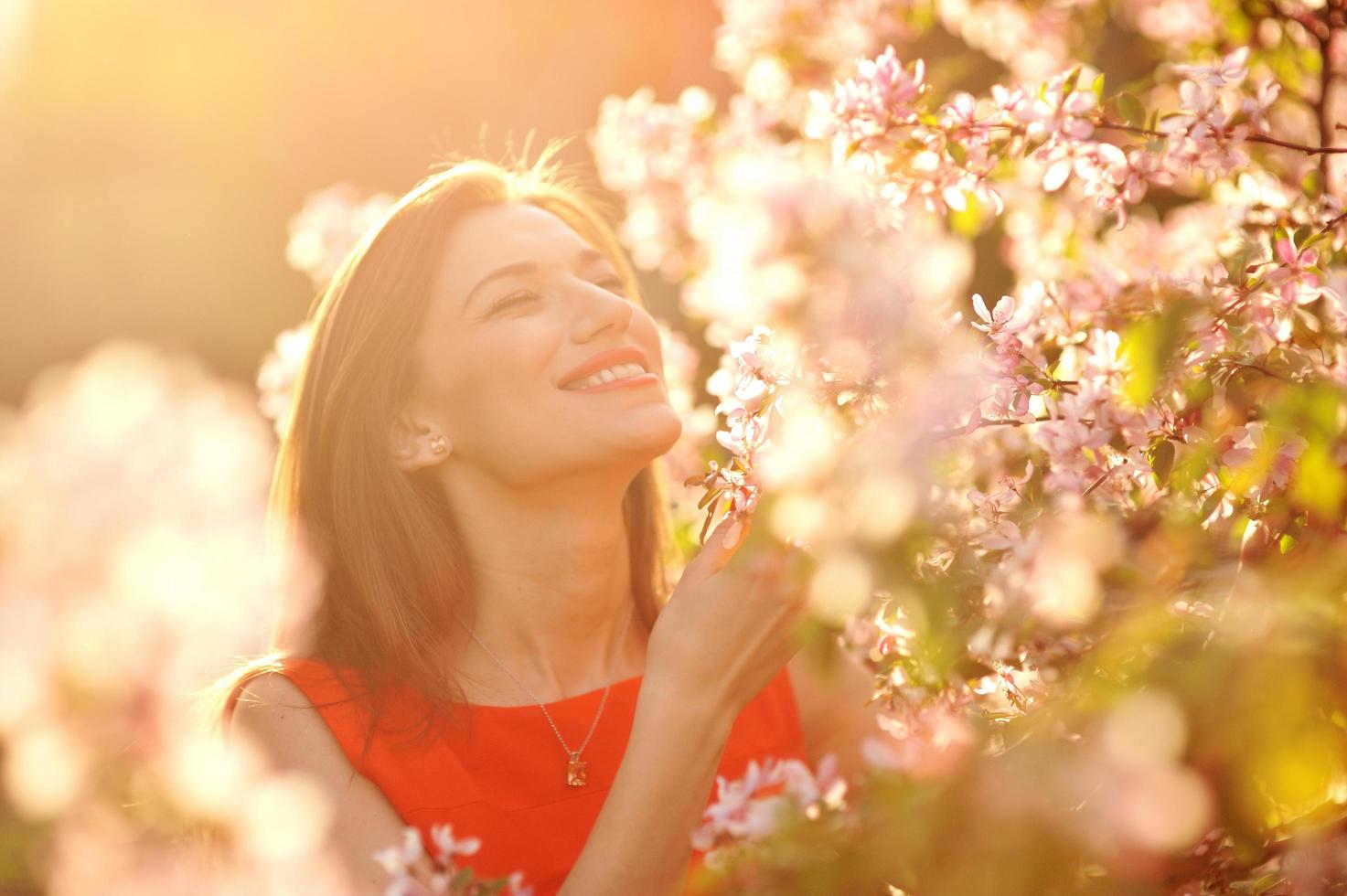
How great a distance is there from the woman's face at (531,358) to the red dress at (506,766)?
498 mm

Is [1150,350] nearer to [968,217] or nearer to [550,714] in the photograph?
[968,217]

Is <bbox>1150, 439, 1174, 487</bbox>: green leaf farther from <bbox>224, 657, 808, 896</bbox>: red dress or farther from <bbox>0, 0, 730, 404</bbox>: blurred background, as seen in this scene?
<bbox>0, 0, 730, 404</bbox>: blurred background

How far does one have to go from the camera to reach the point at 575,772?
7.62 feet

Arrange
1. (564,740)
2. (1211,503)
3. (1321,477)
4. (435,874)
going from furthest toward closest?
(564,740)
(1211,503)
(435,874)
(1321,477)

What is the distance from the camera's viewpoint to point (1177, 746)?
79 centimetres

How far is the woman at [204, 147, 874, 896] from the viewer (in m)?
2.18

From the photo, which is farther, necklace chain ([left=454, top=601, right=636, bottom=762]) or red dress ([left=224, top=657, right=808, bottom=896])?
necklace chain ([left=454, top=601, right=636, bottom=762])

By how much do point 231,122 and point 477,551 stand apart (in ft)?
13.2

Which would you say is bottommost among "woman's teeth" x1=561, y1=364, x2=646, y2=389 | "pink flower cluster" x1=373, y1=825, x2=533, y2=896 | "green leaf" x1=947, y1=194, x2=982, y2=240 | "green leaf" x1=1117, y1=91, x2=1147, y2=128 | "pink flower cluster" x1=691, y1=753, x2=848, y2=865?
"pink flower cluster" x1=373, y1=825, x2=533, y2=896

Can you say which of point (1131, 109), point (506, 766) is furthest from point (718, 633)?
point (1131, 109)

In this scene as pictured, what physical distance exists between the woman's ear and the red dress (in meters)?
0.48

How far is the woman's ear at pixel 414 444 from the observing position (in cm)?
246

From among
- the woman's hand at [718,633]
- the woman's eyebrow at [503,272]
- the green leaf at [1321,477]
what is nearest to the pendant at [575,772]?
the woman's hand at [718,633]

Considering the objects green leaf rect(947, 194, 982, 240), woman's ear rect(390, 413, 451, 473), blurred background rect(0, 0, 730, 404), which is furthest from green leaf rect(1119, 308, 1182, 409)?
blurred background rect(0, 0, 730, 404)
